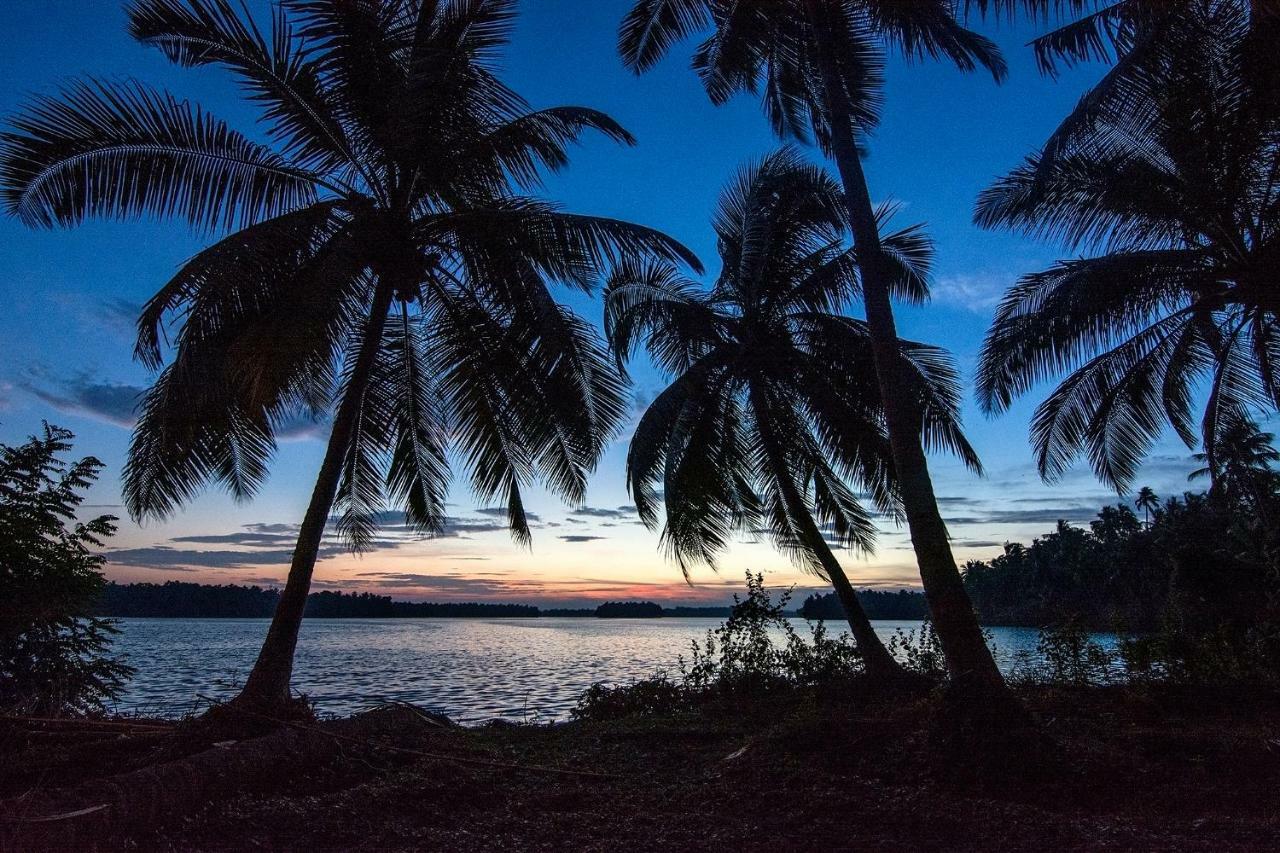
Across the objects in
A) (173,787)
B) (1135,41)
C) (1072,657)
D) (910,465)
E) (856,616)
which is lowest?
(173,787)

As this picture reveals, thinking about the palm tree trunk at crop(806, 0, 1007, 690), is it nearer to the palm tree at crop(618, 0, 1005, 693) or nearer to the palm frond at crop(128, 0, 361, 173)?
the palm tree at crop(618, 0, 1005, 693)

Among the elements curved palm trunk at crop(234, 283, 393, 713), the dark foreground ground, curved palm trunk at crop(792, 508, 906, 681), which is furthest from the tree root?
curved palm trunk at crop(792, 508, 906, 681)

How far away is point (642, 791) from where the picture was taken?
5.64m

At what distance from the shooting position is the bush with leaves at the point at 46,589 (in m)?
10.1

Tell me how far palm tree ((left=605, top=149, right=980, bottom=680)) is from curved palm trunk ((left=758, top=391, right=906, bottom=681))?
0.03 m

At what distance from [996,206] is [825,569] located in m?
6.51

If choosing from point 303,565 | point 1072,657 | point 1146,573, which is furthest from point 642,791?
point 1146,573

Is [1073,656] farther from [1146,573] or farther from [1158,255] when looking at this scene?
[1146,573]

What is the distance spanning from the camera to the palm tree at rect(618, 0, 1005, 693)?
6422mm

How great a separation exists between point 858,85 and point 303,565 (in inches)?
382

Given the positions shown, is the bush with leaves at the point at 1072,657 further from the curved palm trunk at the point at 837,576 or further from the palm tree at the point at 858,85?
→ the palm tree at the point at 858,85

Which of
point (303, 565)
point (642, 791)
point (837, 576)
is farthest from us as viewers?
point (837, 576)

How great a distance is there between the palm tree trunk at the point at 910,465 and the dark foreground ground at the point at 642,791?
69 cm

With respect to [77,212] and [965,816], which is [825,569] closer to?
[965,816]
